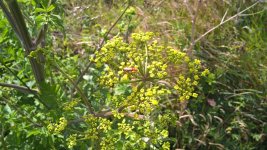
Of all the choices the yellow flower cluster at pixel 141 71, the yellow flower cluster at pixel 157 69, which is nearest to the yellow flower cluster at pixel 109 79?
the yellow flower cluster at pixel 141 71

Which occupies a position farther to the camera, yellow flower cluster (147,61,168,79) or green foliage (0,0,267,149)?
green foliage (0,0,267,149)

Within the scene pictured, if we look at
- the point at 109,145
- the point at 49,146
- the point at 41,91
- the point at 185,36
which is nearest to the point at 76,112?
the point at 49,146

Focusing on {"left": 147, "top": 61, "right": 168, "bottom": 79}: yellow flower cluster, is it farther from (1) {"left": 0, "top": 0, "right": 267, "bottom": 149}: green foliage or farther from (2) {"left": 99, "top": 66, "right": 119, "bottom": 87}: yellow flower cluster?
(2) {"left": 99, "top": 66, "right": 119, "bottom": 87}: yellow flower cluster

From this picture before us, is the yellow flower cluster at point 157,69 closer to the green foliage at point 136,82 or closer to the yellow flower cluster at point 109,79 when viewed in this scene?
the green foliage at point 136,82

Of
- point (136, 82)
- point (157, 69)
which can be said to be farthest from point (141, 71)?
point (136, 82)

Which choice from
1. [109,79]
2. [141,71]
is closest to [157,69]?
[141,71]

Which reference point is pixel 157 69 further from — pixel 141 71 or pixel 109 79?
pixel 109 79

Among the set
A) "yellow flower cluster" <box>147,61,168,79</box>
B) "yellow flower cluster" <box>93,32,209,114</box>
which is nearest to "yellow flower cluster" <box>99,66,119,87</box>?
"yellow flower cluster" <box>93,32,209,114</box>

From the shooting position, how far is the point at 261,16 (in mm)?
4562

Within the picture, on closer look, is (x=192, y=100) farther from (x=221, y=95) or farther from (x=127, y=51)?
(x=127, y=51)

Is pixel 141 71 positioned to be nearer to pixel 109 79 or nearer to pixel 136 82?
pixel 109 79

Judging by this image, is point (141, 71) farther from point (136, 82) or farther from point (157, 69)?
point (136, 82)

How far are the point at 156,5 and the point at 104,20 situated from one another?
0.75 m

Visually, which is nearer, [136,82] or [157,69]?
[157,69]
